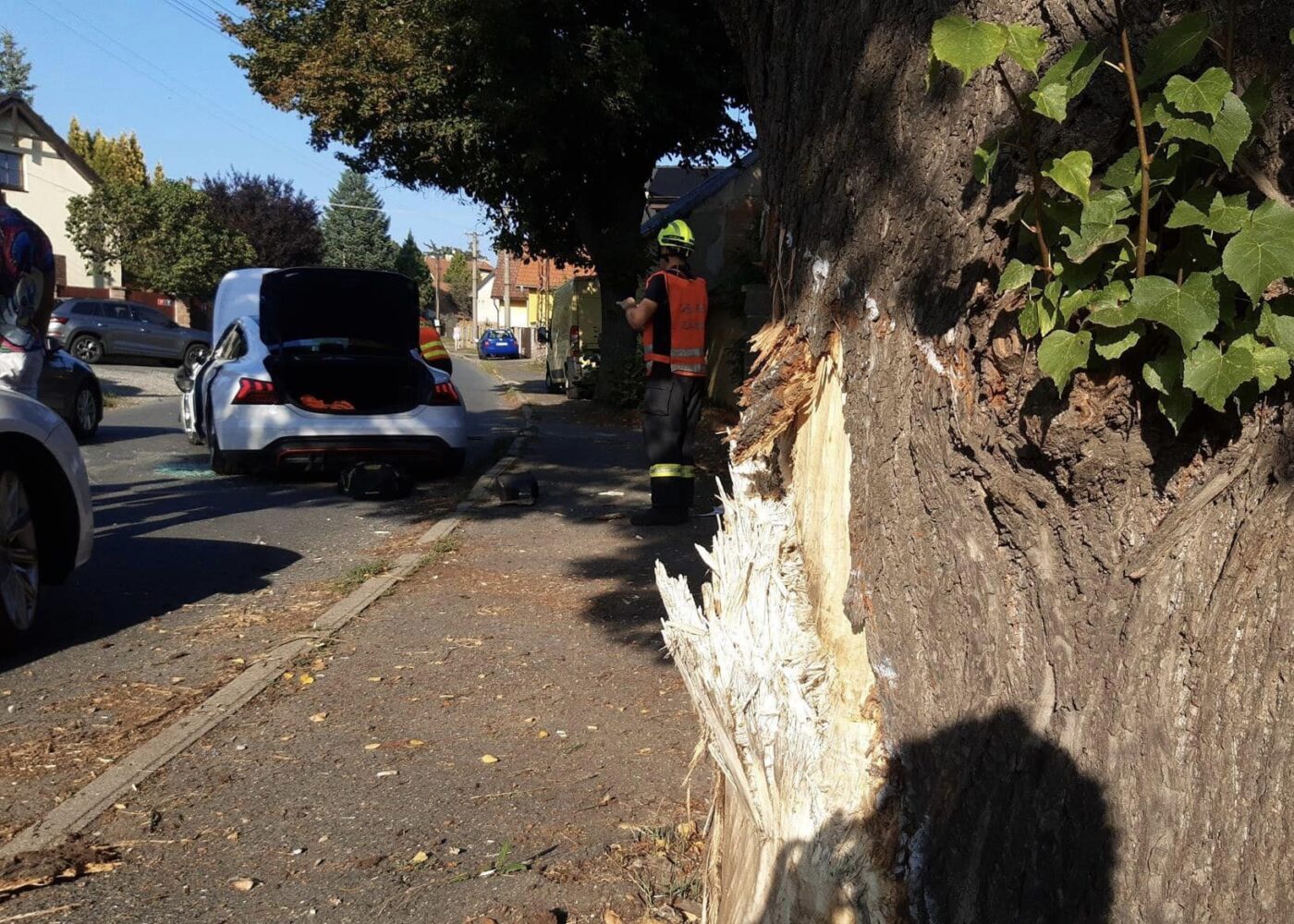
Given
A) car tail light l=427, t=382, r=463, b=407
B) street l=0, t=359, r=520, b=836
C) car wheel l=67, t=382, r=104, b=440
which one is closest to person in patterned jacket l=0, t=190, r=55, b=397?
street l=0, t=359, r=520, b=836

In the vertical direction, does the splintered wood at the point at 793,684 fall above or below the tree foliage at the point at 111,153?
below

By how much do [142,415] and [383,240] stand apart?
8021 cm

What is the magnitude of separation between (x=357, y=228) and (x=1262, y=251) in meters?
98.3

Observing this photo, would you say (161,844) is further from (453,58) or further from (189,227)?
(189,227)

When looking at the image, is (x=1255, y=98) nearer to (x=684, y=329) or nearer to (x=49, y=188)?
(x=684, y=329)

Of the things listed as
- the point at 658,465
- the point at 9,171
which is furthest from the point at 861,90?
the point at 9,171

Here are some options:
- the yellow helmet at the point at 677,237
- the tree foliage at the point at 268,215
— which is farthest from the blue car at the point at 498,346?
the yellow helmet at the point at 677,237

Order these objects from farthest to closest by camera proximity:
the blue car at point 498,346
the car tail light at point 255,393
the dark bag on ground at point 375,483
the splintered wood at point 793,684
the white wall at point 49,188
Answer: the blue car at point 498,346
the white wall at point 49,188
the car tail light at point 255,393
the dark bag on ground at point 375,483
the splintered wood at point 793,684

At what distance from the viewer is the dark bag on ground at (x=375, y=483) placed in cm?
1013

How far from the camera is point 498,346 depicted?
192 feet

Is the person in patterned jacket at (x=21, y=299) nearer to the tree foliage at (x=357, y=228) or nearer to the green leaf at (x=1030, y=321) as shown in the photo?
the green leaf at (x=1030, y=321)

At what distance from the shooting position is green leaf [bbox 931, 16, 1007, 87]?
163cm

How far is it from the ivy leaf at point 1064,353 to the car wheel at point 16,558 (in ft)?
16.0

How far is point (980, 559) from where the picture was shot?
2.04m
